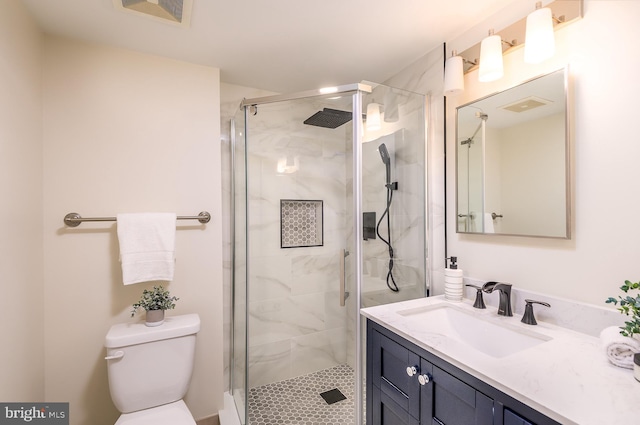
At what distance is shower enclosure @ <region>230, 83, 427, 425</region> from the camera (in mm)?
1625

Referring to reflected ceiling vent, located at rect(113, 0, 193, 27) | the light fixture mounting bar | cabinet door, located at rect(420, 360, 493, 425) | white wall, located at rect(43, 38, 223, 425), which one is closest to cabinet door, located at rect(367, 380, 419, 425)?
cabinet door, located at rect(420, 360, 493, 425)

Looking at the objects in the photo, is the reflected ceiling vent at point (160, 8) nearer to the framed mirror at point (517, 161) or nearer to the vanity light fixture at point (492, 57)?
the vanity light fixture at point (492, 57)

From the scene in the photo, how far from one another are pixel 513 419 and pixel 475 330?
56cm

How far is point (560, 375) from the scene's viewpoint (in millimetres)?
822

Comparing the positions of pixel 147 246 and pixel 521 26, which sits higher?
pixel 521 26

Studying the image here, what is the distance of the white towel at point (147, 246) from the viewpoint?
5.28ft

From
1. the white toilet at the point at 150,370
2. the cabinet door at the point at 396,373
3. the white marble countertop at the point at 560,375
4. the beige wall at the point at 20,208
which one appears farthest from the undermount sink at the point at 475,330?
the beige wall at the point at 20,208

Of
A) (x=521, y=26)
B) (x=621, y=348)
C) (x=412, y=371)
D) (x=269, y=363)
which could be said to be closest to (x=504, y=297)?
(x=621, y=348)

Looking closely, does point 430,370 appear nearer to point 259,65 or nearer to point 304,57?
point 304,57

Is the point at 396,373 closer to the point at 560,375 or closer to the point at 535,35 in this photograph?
the point at 560,375

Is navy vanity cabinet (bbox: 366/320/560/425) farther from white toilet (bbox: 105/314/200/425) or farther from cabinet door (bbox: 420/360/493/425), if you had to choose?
white toilet (bbox: 105/314/200/425)

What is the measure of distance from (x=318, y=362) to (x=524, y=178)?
5.81 feet

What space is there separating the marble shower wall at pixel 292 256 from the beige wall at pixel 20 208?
1072 mm

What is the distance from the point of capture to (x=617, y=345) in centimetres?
86
